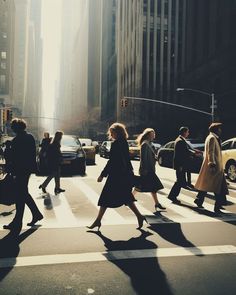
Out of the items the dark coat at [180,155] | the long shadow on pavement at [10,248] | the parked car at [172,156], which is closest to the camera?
the long shadow on pavement at [10,248]

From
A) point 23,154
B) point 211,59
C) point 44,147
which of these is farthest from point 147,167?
point 211,59

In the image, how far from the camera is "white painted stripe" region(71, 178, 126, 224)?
7.35m

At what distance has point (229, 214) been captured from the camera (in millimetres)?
7988

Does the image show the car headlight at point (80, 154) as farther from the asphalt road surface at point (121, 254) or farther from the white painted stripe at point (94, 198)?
the asphalt road surface at point (121, 254)

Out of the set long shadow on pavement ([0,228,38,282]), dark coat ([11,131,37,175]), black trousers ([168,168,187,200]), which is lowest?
long shadow on pavement ([0,228,38,282])

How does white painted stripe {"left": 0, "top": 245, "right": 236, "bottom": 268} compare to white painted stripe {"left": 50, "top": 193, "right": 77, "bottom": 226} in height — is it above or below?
above

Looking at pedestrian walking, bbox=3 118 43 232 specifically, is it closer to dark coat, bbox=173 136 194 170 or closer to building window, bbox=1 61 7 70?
dark coat, bbox=173 136 194 170

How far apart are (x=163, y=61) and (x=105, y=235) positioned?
3171 inches

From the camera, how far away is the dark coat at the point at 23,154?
6.65 meters

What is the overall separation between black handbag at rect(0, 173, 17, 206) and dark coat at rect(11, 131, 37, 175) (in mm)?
197

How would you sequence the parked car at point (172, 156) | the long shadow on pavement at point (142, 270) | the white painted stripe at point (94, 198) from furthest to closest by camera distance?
Result: 1. the parked car at point (172, 156)
2. the white painted stripe at point (94, 198)
3. the long shadow on pavement at point (142, 270)

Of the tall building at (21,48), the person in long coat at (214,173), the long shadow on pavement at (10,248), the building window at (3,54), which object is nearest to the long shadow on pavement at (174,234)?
the person in long coat at (214,173)

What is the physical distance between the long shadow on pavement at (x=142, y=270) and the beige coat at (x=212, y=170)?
3.00m

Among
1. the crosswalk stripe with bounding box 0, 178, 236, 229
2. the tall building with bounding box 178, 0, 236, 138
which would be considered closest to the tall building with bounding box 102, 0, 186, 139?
the tall building with bounding box 178, 0, 236, 138
